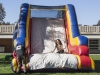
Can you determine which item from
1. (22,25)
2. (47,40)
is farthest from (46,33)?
(22,25)

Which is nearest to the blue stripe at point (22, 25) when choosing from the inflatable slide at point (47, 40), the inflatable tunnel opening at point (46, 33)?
the inflatable slide at point (47, 40)

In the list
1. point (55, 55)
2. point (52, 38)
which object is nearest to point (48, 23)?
point (52, 38)

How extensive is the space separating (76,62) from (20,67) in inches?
85.2

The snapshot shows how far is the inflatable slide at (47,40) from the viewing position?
34.8ft

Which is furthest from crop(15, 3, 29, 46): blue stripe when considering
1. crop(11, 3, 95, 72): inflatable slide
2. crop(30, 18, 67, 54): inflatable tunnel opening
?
crop(30, 18, 67, 54): inflatable tunnel opening

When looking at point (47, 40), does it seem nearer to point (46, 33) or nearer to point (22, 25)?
point (46, 33)

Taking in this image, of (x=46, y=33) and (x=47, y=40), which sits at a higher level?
(x=46, y=33)

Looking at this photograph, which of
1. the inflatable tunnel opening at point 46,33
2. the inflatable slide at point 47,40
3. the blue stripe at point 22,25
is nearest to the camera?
the inflatable slide at point 47,40

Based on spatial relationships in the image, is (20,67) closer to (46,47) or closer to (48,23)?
(46,47)

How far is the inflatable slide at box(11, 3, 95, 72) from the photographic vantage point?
10.6 metres

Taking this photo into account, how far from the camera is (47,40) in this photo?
1352cm

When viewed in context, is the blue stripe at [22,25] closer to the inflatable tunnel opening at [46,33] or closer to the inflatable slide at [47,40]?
the inflatable slide at [47,40]

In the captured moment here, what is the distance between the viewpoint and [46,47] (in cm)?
1326

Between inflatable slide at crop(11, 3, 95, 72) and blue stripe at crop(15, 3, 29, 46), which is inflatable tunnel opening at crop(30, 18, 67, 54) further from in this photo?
blue stripe at crop(15, 3, 29, 46)
